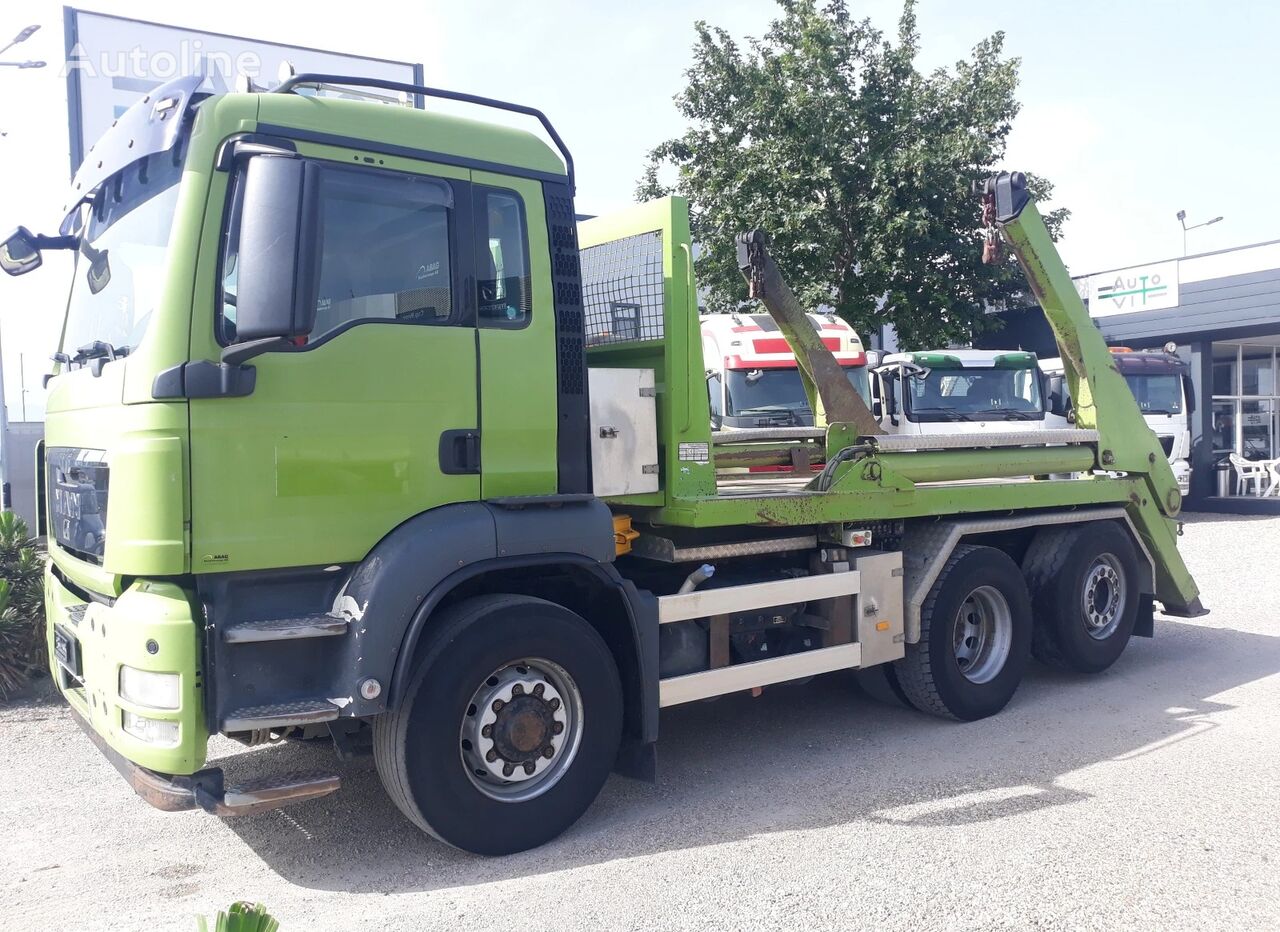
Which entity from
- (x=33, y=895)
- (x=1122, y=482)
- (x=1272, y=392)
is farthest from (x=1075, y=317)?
(x=1272, y=392)

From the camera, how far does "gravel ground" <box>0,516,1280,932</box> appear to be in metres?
3.82

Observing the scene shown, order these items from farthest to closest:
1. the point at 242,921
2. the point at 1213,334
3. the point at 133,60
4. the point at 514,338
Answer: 1. the point at 1213,334
2. the point at 133,60
3. the point at 514,338
4. the point at 242,921

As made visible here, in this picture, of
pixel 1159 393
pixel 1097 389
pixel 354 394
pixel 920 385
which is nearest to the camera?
pixel 354 394

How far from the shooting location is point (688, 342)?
5062 mm

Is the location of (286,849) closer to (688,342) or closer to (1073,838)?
(688,342)

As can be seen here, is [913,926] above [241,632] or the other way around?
the other way around

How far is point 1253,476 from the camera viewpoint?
20734 millimetres

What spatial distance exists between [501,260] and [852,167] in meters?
12.9

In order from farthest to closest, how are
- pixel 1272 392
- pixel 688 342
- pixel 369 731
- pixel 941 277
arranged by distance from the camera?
pixel 1272 392 < pixel 941 277 < pixel 688 342 < pixel 369 731

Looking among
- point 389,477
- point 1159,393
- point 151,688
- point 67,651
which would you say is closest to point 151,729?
point 151,688

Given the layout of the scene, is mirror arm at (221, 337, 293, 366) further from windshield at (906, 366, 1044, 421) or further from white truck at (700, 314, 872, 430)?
windshield at (906, 366, 1044, 421)

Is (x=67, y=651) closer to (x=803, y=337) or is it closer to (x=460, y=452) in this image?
(x=460, y=452)

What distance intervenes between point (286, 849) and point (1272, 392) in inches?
912

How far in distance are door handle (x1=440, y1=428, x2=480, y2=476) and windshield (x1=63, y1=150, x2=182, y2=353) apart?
116cm
